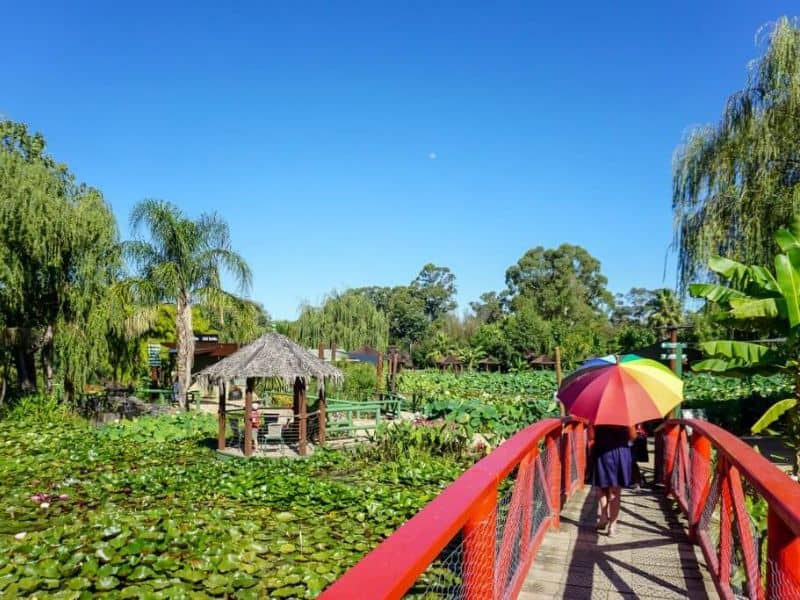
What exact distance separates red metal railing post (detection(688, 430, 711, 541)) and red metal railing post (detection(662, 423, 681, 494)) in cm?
122

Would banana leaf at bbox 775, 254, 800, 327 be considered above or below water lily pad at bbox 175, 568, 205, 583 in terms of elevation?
above

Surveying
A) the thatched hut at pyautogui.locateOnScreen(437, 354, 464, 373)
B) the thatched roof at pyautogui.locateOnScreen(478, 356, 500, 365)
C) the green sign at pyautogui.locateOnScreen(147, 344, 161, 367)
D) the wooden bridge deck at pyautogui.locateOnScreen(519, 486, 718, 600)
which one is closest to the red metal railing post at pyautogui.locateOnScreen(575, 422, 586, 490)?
the wooden bridge deck at pyautogui.locateOnScreen(519, 486, 718, 600)

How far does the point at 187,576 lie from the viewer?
4535 millimetres

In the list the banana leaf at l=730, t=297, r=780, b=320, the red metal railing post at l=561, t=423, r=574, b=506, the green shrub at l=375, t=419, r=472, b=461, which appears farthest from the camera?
the green shrub at l=375, t=419, r=472, b=461

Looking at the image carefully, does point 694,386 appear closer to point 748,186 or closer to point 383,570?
point 748,186

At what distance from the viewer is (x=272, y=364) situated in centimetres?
1314

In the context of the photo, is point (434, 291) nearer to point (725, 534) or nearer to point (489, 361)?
point (489, 361)

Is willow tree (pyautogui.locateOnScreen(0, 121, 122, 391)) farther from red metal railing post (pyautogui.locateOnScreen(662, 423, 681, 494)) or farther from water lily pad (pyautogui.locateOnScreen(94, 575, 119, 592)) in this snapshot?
red metal railing post (pyautogui.locateOnScreen(662, 423, 681, 494))

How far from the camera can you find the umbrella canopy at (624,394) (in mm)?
5258

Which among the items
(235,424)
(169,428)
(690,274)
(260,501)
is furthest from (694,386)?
(260,501)

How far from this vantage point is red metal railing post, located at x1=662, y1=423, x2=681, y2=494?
253 inches

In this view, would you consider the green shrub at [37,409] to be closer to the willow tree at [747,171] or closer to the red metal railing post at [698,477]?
the red metal railing post at [698,477]

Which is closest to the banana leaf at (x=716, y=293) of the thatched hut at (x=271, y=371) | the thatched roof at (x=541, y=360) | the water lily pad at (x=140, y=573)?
the thatched hut at (x=271, y=371)

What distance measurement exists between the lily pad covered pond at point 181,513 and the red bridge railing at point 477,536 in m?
1.75
